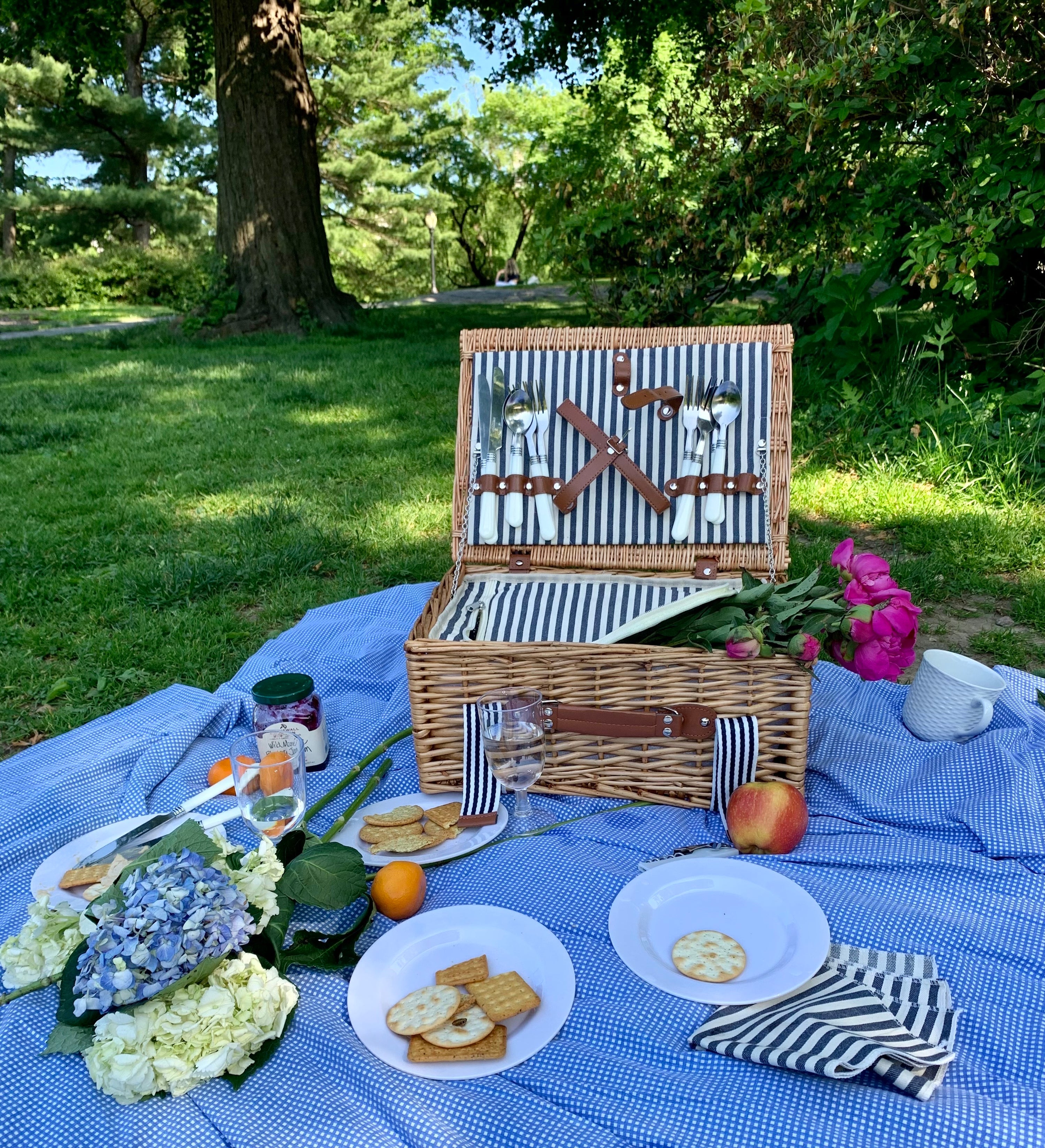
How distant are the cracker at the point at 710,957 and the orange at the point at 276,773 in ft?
2.22

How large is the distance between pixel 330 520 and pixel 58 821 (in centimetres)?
223

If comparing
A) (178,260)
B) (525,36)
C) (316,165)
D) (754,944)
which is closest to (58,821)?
(754,944)

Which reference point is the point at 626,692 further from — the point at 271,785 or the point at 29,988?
the point at 29,988

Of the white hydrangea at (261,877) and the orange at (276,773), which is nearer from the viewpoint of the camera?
the white hydrangea at (261,877)

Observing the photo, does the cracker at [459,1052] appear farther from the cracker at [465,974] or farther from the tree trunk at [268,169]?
the tree trunk at [268,169]

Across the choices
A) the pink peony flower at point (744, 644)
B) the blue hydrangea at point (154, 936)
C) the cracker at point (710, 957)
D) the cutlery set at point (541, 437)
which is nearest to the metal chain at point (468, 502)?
the cutlery set at point (541, 437)

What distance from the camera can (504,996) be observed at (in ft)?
3.97

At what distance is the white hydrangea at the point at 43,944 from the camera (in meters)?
1.19

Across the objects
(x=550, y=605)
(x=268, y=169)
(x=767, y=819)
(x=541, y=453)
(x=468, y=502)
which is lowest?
(x=767, y=819)

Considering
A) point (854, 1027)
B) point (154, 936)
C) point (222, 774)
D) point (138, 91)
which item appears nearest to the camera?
point (154, 936)

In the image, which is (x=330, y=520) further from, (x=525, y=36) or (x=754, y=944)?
(x=525, y=36)

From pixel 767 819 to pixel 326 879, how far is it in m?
0.80

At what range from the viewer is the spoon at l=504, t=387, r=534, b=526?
7.59ft

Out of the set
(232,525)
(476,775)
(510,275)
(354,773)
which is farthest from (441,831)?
(510,275)
